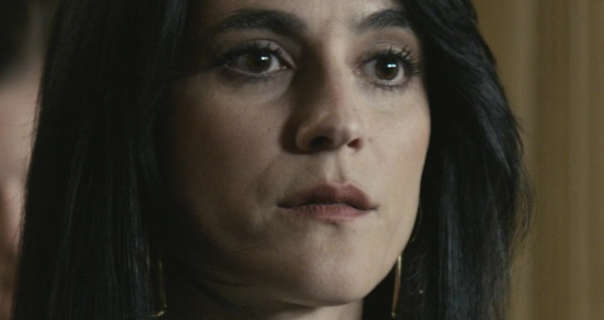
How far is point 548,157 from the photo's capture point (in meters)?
1.58

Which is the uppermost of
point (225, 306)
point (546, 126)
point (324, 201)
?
point (546, 126)

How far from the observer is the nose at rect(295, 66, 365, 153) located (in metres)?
1.02

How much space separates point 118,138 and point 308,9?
0.21 meters

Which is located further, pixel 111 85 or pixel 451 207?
pixel 451 207

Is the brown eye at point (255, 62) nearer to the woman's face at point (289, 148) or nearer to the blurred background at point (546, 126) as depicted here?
the woman's face at point (289, 148)

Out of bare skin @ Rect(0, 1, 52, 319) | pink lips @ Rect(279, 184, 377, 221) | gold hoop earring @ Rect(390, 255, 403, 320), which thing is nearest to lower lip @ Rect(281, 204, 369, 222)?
pink lips @ Rect(279, 184, 377, 221)

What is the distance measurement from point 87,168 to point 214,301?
17 centimetres

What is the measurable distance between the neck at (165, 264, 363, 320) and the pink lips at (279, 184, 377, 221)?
103 mm

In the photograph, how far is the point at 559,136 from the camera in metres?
1.56

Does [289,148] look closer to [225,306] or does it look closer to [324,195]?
[324,195]

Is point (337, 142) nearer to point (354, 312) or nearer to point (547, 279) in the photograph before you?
point (354, 312)

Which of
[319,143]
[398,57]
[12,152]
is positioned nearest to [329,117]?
[319,143]

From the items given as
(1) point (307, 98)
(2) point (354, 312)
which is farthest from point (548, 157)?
(1) point (307, 98)

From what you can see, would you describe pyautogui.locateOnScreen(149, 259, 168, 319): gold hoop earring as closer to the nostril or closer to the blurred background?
the nostril
